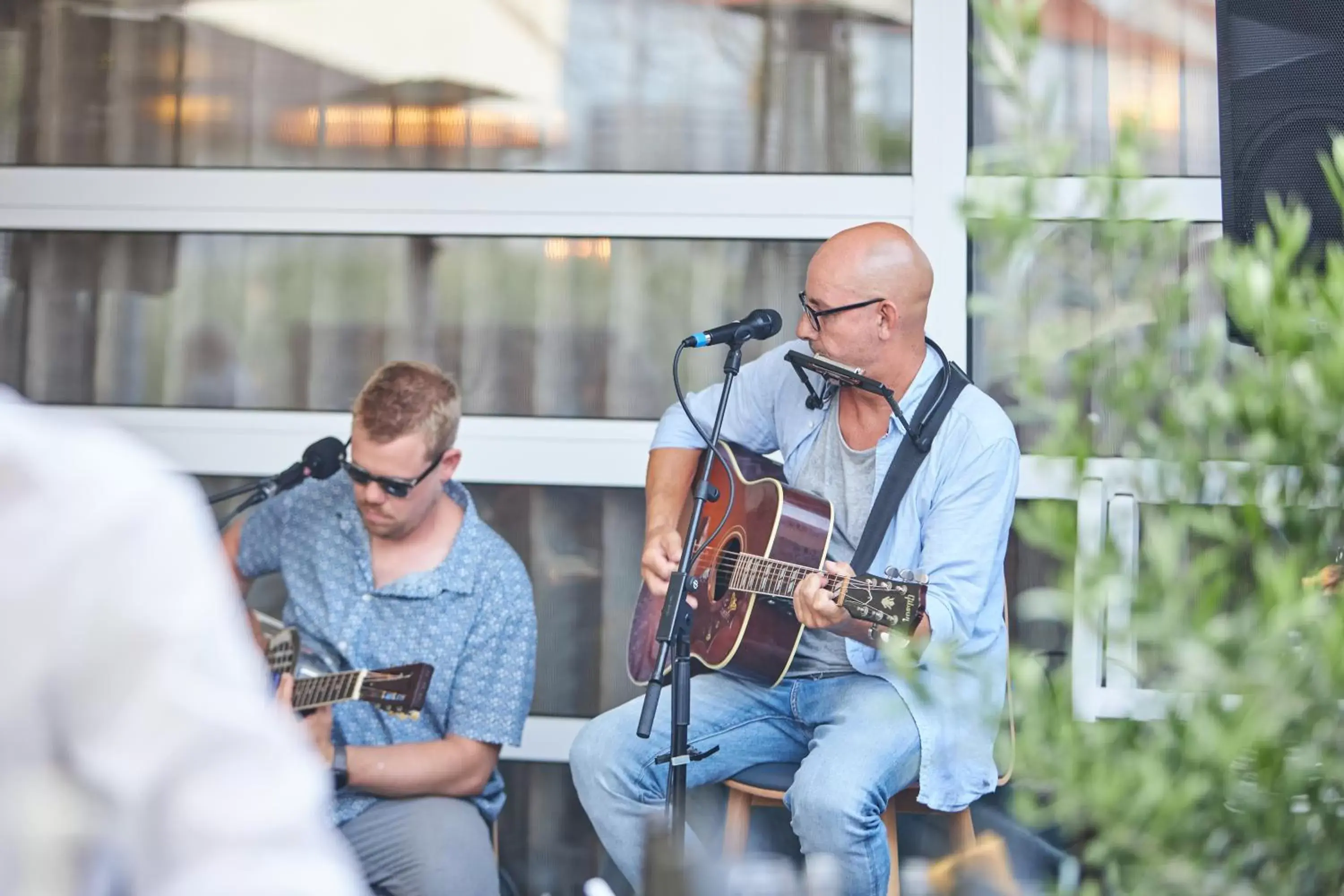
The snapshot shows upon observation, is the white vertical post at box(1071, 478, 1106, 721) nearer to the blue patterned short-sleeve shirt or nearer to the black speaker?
the black speaker

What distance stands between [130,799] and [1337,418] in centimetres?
68

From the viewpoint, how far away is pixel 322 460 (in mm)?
2521

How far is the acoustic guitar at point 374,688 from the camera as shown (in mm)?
2289

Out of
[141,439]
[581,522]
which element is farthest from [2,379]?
[581,522]

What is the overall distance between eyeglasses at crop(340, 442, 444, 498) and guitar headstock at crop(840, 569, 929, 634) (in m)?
0.80

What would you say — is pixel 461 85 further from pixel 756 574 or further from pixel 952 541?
pixel 952 541

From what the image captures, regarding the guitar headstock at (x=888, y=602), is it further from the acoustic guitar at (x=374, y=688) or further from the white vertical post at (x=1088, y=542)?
the white vertical post at (x=1088, y=542)

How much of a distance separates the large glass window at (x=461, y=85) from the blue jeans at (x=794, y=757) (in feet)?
3.91

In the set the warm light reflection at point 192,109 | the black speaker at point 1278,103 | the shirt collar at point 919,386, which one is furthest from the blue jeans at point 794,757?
the warm light reflection at point 192,109

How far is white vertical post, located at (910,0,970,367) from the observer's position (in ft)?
9.77

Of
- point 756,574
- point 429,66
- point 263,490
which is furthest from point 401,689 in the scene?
point 429,66

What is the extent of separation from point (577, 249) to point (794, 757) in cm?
126

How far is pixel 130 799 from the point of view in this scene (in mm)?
595

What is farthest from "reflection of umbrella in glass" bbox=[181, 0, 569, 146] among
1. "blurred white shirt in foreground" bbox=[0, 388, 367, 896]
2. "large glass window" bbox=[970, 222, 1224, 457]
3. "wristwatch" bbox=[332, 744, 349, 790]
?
"blurred white shirt in foreground" bbox=[0, 388, 367, 896]
